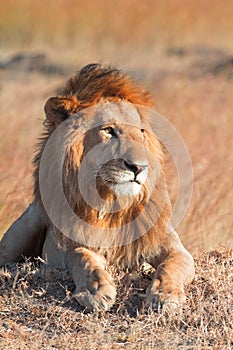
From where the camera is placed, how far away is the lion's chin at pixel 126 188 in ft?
13.6

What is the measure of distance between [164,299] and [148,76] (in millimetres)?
12302

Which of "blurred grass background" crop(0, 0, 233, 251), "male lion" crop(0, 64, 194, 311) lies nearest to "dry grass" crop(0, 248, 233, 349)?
"male lion" crop(0, 64, 194, 311)

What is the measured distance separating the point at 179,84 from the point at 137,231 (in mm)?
7512

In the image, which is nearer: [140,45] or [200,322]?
[200,322]

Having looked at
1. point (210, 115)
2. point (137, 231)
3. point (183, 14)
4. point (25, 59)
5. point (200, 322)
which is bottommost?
point (200, 322)

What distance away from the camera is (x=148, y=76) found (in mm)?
15945

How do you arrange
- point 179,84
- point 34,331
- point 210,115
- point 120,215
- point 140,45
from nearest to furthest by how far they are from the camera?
point 34,331 → point 120,215 → point 210,115 → point 179,84 → point 140,45

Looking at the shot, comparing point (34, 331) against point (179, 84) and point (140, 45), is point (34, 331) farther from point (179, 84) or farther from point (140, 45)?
point (140, 45)

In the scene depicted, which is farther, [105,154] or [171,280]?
[105,154]

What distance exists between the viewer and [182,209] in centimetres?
613

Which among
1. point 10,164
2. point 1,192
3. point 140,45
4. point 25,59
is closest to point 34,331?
point 1,192

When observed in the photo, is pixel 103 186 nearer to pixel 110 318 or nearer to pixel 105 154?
pixel 105 154

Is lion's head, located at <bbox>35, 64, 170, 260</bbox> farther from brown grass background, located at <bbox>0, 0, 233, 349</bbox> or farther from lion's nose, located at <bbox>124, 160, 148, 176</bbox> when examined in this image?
brown grass background, located at <bbox>0, 0, 233, 349</bbox>

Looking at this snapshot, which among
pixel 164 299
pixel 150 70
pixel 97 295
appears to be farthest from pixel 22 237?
pixel 150 70
